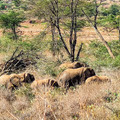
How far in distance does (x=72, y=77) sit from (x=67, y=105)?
211 centimetres

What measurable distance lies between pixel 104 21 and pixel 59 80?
552 inches

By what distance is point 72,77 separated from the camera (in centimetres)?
584

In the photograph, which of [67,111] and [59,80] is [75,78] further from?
[67,111]

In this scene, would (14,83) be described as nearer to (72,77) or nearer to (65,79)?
(65,79)

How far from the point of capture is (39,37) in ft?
32.9

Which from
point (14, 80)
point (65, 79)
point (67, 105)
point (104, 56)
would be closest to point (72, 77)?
point (65, 79)

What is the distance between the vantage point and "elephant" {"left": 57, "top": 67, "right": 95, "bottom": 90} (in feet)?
18.9

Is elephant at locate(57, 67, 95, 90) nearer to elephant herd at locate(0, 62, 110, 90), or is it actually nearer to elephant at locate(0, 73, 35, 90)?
elephant herd at locate(0, 62, 110, 90)

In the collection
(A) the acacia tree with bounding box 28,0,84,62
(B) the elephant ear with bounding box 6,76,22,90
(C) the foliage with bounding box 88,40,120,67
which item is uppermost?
(A) the acacia tree with bounding box 28,0,84,62

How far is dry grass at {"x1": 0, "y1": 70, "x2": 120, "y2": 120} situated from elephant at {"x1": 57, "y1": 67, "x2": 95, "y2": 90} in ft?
2.12

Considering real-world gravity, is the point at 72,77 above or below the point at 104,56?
above

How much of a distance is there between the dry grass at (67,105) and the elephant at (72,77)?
2.12 ft

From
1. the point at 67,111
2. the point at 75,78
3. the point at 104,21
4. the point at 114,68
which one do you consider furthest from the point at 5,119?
the point at 104,21

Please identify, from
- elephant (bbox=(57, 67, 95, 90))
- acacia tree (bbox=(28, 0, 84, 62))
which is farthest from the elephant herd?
acacia tree (bbox=(28, 0, 84, 62))
